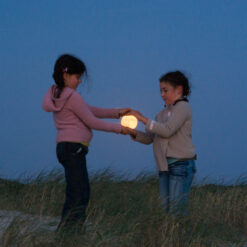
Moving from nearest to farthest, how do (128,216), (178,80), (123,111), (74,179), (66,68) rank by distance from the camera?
(74,179)
(66,68)
(178,80)
(128,216)
(123,111)

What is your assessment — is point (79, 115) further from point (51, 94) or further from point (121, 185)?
point (121, 185)

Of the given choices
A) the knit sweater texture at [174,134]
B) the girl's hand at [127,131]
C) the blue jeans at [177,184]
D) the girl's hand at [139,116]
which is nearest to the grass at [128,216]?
the blue jeans at [177,184]

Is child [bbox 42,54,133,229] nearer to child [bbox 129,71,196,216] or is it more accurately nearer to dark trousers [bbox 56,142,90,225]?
dark trousers [bbox 56,142,90,225]

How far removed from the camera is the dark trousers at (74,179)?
356 cm

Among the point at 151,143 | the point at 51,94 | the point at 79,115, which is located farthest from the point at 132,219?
the point at 51,94

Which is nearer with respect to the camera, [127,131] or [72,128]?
[72,128]

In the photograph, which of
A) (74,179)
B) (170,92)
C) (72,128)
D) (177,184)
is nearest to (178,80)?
(170,92)

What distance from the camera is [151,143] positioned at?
13.7 ft

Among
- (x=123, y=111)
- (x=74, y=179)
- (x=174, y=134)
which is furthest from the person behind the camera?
(x=123, y=111)

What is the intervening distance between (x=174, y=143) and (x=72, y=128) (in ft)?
3.19

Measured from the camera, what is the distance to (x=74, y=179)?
11.8 ft

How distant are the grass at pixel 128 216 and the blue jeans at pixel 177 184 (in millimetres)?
107

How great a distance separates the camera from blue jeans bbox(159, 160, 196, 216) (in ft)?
12.2

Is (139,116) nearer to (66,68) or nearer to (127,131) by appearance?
(127,131)
